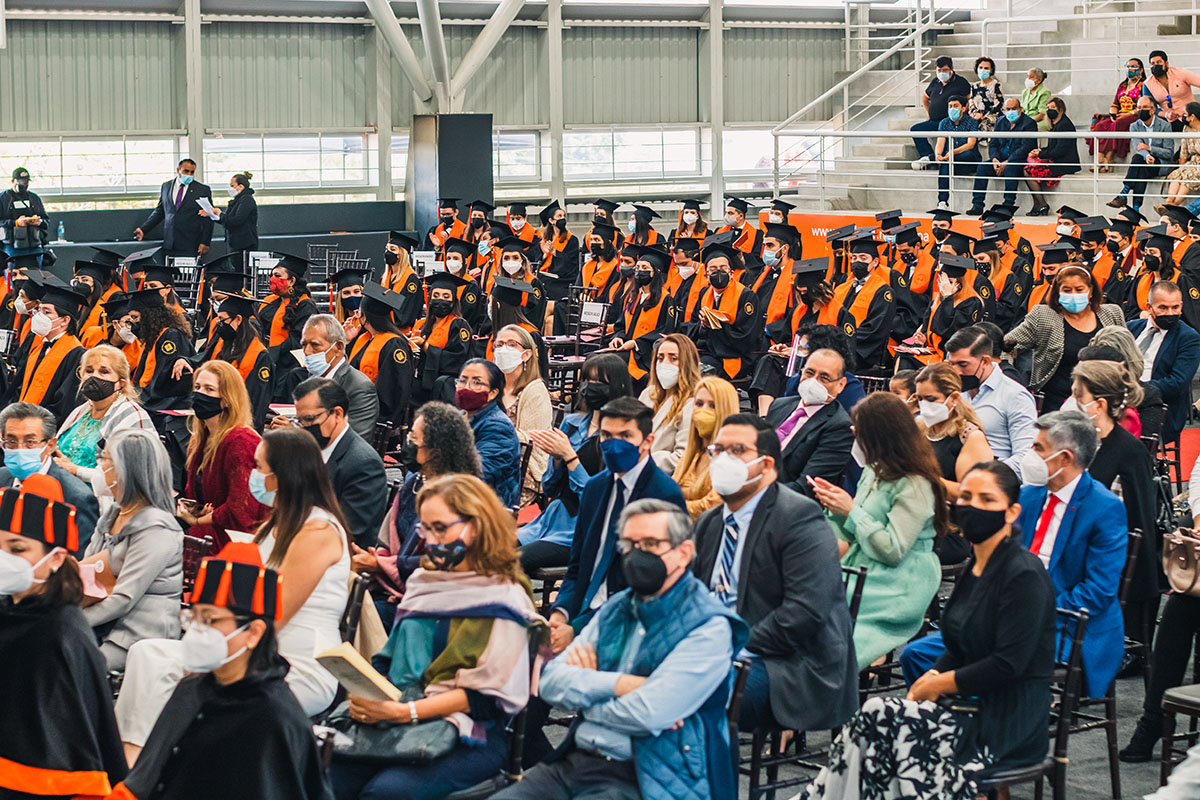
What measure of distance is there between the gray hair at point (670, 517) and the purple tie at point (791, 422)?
115 inches

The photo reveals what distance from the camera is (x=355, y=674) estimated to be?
419 cm

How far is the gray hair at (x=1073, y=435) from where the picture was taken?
5.45 metres

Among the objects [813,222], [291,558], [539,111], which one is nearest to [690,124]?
[539,111]

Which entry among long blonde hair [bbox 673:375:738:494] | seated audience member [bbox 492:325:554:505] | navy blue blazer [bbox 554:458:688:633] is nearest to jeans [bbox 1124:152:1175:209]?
seated audience member [bbox 492:325:554:505]

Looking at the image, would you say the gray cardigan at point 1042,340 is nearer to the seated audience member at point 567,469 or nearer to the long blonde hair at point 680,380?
the long blonde hair at point 680,380

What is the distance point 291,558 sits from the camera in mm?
4773

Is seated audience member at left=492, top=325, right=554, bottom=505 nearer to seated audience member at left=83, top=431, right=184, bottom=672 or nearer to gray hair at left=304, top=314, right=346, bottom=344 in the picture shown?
gray hair at left=304, top=314, right=346, bottom=344

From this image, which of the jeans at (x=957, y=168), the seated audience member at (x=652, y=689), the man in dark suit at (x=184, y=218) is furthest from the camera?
the jeans at (x=957, y=168)

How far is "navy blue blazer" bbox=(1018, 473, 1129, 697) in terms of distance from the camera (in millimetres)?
5344

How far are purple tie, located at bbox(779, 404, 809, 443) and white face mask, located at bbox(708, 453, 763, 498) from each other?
2137 millimetres

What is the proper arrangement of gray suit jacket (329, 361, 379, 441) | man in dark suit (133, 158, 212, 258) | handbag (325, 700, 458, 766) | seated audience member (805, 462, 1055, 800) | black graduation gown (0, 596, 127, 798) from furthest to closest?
man in dark suit (133, 158, 212, 258)
gray suit jacket (329, 361, 379, 441)
seated audience member (805, 462, 1055, 800)
handbag (325, 700, 458, 766)
black graduation gown (0, 596, 127, 798)

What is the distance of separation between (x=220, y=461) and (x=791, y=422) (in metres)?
2.57

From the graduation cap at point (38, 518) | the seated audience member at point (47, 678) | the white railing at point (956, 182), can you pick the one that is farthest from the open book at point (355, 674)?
the white railing at point (956, 182)

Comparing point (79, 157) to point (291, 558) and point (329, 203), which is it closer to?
point (329, 203)
